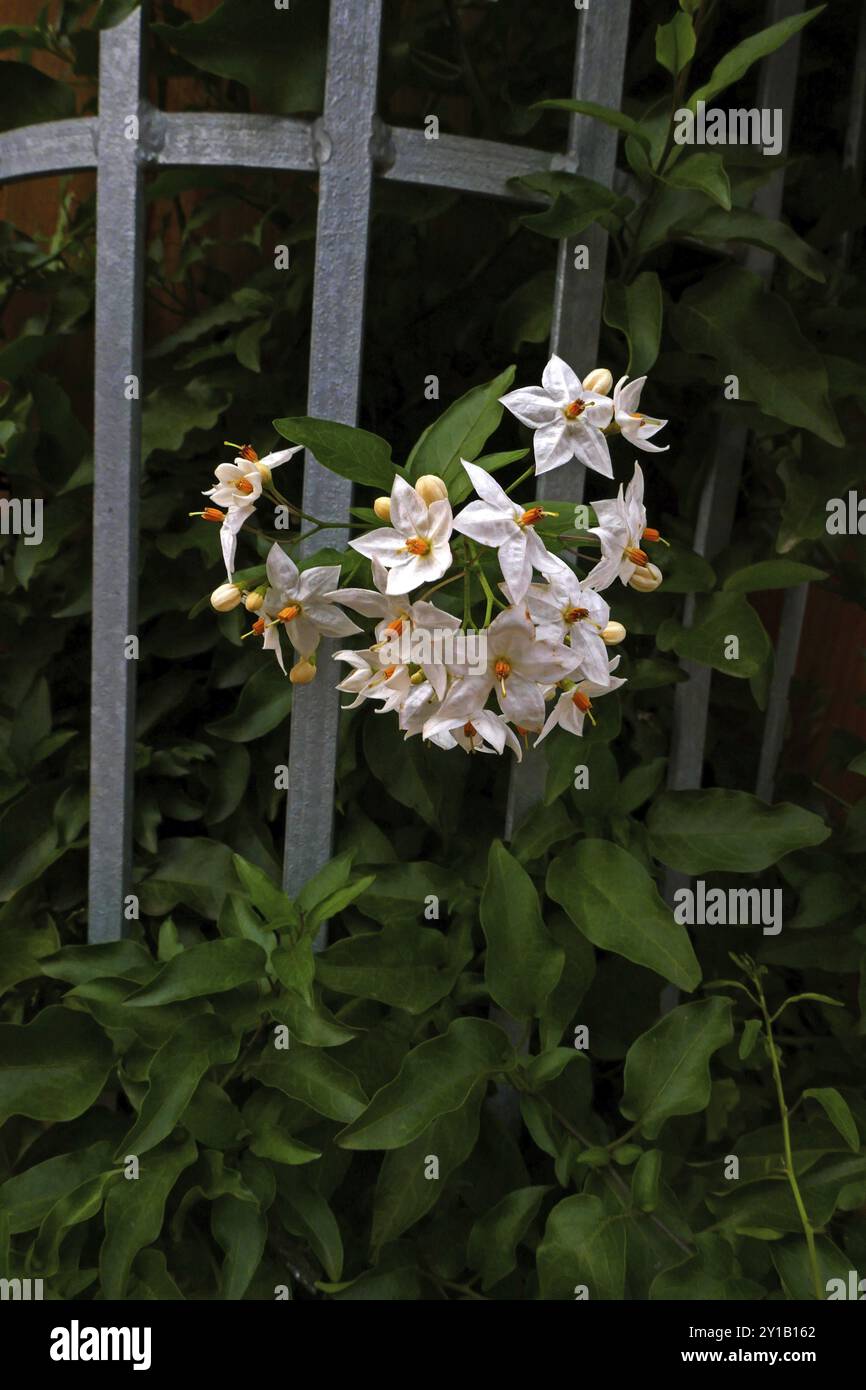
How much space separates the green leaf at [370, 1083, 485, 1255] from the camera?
1.02m

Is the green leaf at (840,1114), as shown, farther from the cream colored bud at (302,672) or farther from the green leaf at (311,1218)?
the cream colored bud at (302,672)

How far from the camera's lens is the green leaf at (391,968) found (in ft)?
3.48

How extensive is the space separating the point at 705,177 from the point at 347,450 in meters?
0.41

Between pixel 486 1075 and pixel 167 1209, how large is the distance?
0.41 m

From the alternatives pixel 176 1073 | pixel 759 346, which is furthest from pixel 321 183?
pixel 176 1073

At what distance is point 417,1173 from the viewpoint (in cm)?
102

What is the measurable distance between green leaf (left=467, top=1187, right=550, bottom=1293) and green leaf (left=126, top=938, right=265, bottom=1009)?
0.34 m

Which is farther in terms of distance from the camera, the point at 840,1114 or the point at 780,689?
the point at 780,689

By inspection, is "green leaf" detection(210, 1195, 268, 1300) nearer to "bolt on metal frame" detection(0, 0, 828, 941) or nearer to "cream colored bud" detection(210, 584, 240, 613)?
"bolt on metal frame" detection(0, 0, 828, 941)

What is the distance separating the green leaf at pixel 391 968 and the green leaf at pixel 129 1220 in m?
0.23

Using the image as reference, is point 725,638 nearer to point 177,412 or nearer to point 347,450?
point 347,450

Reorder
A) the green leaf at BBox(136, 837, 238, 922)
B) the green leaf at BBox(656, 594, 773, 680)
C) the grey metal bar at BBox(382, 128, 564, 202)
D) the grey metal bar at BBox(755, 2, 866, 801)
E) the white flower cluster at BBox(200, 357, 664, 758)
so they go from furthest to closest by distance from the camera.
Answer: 1. the grey metal bar at BBox(755, 2, 866, 801)
2. the green leaf at BBox(136, 837, 238, 922)
3. the green leaf at BBox(656, 594, 773, 680)
4. the grey metal bar at BBox(382, 128, 564, 202)
5. the white flower cluster at BBox(200, 357, 664, 758)

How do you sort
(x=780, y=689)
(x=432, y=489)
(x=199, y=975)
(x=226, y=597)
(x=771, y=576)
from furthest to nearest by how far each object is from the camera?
(x=780, y=689), (x=771, y=576), (x=199, y=975), (x=226, y=597), (x=432, y=489)

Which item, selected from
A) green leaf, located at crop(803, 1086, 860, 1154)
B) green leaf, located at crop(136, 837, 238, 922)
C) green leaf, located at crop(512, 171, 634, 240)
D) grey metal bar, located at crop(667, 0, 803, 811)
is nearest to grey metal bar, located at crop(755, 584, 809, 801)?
grey metal bar, located at crop(667, 0, 803, 811)
